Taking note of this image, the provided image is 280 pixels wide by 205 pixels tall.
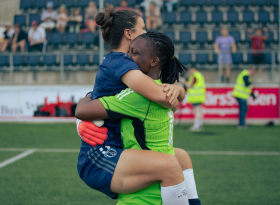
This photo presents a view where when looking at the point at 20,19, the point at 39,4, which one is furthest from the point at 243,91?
the point at 39,4

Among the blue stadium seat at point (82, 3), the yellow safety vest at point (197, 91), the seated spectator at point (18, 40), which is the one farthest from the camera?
the blue stadium seat at point (82, 3)

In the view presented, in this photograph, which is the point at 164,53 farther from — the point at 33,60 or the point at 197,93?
the point at 33,60

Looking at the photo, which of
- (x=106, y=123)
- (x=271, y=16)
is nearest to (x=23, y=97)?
(x=106, y=123)

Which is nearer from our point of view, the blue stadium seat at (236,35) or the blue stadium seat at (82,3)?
the blue stadium seat at (236,35)

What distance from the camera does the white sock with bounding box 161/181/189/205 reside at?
6.47 ft

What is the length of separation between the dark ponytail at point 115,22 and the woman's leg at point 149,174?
0.76 metres

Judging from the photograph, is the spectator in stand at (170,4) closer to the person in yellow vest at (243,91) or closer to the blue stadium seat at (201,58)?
the blue stadium seat at (201,58)

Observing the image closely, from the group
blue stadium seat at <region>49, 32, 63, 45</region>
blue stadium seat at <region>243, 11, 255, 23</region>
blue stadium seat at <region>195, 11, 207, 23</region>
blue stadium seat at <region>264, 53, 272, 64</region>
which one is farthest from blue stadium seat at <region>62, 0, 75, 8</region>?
blue stadium seat at <region>264, 53, 272, 64</region>

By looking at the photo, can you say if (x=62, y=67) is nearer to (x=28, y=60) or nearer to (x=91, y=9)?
(x=28, y=60)

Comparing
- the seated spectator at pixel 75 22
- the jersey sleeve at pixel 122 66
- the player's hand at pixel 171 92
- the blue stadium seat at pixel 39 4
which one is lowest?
the player's hand at pixel 171 92

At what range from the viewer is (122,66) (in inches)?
77.6

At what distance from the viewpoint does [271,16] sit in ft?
49.6

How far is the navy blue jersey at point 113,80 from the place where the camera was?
198 centimetres

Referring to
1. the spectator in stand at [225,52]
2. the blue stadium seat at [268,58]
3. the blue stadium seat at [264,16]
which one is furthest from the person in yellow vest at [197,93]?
the blue stadium seat at [264,16]
